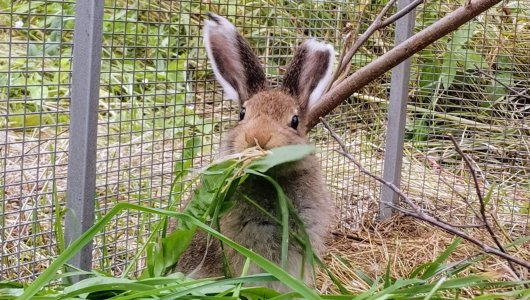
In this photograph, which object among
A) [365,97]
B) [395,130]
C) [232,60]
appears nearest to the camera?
[232,60]

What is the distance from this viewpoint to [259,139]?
2637mm

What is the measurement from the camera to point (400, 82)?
4.71 meters

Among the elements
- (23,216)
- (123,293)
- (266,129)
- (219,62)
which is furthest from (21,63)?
(123,293)

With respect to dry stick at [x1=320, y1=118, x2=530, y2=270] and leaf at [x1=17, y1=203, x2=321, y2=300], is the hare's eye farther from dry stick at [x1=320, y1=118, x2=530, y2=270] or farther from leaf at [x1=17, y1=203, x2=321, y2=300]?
leaf at [x1=17, y1=203, x2=321, y2=300]

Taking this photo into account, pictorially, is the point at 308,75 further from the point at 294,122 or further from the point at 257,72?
the point at 294,122

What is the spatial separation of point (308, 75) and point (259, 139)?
2.44 feet

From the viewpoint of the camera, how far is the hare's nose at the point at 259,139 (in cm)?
261

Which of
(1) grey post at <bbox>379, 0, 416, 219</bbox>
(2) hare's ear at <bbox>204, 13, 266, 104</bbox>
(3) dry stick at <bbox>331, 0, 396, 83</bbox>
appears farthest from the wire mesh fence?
(3) dry stick at <bbox>331, 0, 396, 83</bbox>

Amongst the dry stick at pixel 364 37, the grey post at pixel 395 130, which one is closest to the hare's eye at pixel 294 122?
the dry stick at pixel 364 37

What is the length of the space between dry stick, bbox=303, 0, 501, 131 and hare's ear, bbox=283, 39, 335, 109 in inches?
4.9

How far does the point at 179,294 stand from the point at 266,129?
91cm

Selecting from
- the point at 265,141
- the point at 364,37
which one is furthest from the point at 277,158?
the point at 364,37

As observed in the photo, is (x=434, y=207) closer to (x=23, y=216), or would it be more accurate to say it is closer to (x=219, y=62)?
(x=219, y=62)

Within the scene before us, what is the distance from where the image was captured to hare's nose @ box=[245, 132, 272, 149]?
8.57 ft
